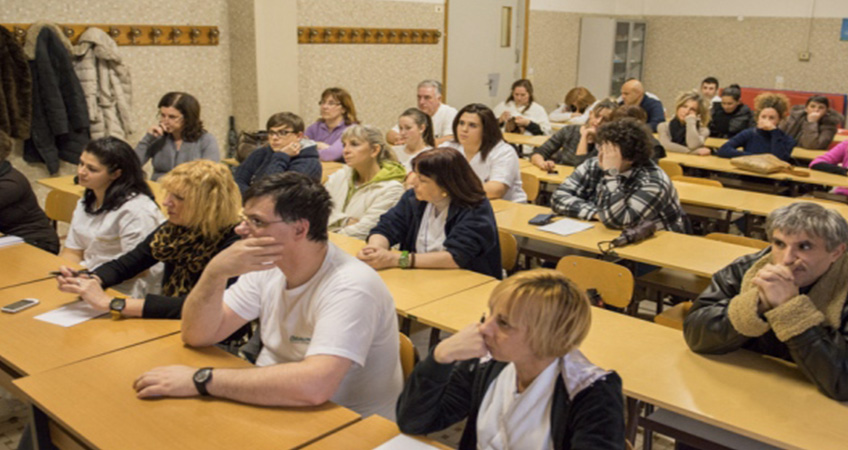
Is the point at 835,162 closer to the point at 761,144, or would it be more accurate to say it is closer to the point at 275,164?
the point at 761,144

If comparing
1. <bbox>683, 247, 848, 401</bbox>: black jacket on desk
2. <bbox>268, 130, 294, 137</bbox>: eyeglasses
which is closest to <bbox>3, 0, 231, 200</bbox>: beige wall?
<bbox>268, 130, 294, 137</bbox>: eyeglasses

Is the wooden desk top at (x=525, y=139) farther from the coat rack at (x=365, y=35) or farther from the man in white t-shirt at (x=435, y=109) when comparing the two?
the coat rack at (x=365, y=35)

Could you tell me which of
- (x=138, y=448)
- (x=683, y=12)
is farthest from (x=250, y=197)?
(x=683, y=12)

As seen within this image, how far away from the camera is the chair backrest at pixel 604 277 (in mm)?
3189

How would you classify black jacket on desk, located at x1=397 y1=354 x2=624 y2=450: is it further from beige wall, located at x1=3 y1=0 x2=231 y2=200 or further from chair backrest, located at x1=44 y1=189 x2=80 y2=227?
beige wall, located at x1=3 y1=0 x2=231 y2=200

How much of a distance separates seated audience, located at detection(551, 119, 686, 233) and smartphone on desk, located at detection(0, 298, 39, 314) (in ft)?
9.16

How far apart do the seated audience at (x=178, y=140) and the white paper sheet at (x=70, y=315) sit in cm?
262

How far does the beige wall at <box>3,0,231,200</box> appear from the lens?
6.14 m

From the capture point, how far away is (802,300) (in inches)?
88.3

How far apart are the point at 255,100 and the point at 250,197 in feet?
17.5

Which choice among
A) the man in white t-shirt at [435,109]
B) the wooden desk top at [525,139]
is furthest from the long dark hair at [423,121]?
the wooden desk top at [525,139]

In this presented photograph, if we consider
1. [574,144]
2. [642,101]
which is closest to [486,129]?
[574,144]

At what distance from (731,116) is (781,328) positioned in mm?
6432

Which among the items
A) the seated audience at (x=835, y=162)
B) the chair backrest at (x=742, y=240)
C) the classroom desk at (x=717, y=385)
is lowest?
the classroom desk at (x=717, y=385)
